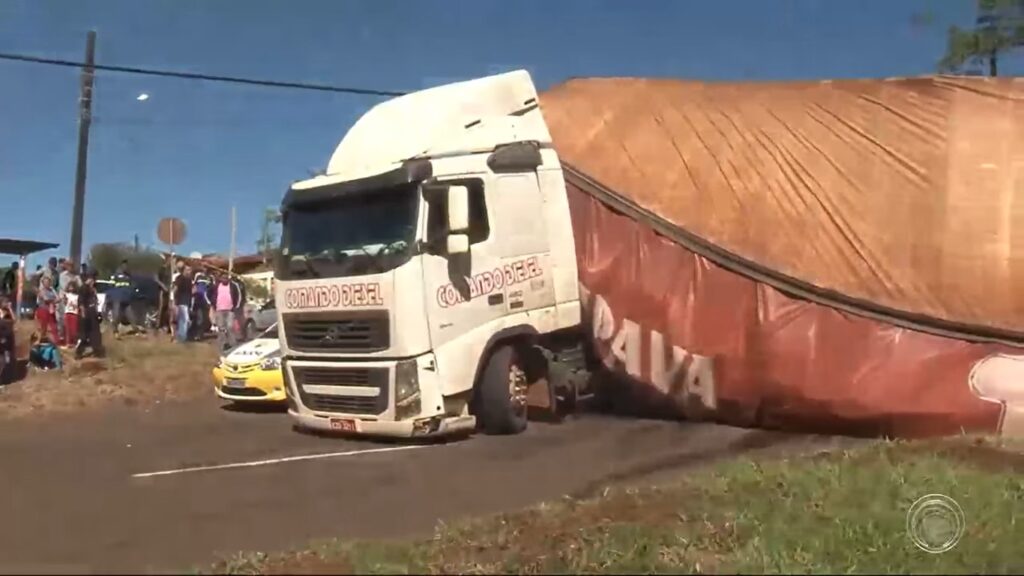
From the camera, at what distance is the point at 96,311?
57.7 ft

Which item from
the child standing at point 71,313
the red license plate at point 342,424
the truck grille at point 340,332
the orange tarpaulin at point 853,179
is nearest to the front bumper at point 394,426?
the red license plate at point 342,424

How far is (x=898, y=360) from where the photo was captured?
1050cm

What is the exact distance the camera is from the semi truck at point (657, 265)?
10117 millimetres

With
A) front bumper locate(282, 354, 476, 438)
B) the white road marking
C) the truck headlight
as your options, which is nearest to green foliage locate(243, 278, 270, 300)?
front bumper locate(282, 354, 476, 438)

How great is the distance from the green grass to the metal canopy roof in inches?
765

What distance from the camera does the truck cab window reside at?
10023 mm

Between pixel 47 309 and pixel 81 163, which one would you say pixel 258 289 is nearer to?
pixel 81 163

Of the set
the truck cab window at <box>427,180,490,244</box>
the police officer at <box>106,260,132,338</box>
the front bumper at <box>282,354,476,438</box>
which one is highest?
the truck cab window at <box>427,180,490,244</box>

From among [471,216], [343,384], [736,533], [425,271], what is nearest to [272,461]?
[343,384]

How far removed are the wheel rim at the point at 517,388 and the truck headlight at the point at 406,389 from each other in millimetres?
1309

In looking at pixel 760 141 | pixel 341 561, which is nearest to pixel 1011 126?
pixel 760 141

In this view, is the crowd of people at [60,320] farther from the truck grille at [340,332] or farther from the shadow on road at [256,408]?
the truck grille at [340,332]

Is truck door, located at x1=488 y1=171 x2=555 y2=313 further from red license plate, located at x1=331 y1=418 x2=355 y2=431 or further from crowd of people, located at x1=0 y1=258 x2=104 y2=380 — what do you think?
crowd of people, located at x1=0 y1=258 x2=104 y2=380

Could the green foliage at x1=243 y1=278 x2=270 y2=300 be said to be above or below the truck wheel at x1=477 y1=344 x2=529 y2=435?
above
